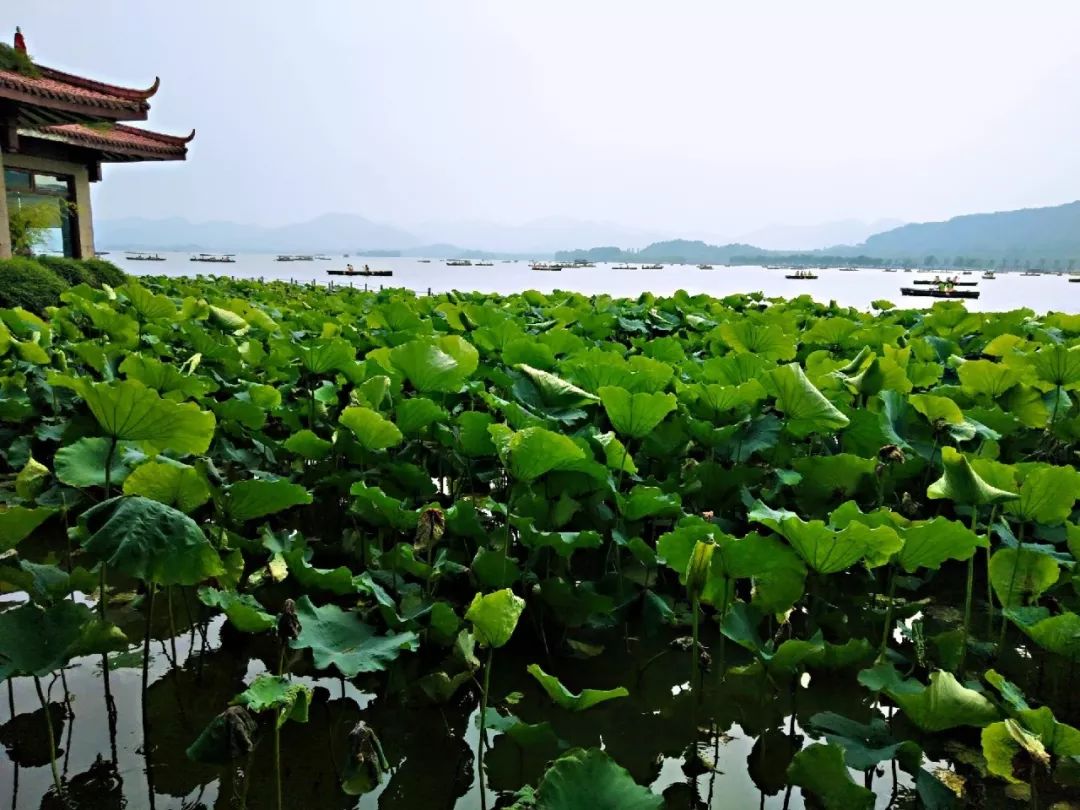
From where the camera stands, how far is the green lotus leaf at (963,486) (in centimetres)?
152

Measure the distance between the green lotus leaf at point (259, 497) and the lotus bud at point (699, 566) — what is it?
78 centimetres

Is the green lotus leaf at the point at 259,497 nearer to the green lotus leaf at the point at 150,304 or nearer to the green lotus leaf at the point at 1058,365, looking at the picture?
the green lotus leaf at the point at 1058,365

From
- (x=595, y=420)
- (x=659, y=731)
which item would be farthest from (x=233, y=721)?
(x=595, y=420)

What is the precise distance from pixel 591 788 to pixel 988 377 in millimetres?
2177

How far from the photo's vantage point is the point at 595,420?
240 cm

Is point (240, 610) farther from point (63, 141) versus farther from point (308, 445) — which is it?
point (63, 141)

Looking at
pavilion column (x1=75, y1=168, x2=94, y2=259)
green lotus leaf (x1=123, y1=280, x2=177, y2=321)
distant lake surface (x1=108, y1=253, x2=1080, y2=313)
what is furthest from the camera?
distant lake surface (x1=108, y1=253, x2=1080, y2=313)

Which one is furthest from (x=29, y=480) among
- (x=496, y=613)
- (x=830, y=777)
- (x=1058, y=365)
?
(x=1058, y=365)

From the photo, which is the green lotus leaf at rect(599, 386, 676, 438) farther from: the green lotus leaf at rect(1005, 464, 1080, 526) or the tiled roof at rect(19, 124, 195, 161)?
the tiled roof at rect(19, 124, 195, 161)

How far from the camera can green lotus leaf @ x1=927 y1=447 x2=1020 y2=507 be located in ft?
5.00

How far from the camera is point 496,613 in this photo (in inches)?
51.3

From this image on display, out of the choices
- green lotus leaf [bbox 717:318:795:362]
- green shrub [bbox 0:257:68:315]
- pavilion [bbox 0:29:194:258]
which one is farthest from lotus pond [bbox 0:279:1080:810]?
pavilion [bbox 0:29:194:258]

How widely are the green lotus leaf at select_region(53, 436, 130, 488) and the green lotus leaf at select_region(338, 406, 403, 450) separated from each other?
1.69ft

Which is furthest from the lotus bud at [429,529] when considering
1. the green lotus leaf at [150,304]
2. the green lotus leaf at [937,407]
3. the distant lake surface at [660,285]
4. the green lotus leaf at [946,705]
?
the distant lake surface at [660,285]
